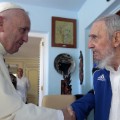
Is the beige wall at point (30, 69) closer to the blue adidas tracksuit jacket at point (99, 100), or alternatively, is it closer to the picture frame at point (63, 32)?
the picture frame at point (63, 32)

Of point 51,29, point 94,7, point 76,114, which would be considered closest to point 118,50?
point 76,114

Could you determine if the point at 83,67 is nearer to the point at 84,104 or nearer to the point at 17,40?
the point at 84,104

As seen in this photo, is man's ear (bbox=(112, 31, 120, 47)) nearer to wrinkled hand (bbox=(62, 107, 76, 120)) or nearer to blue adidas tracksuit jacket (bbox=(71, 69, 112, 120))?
blue adidas tracksuit jacket (bbox=(71, 69, 112, 120))

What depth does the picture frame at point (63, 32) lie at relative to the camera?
4.30 metres

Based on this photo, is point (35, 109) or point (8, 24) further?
point (8, 24)

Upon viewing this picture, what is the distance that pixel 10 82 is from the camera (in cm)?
120

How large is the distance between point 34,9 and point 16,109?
3.44m

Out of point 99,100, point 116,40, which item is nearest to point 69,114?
point 99,100

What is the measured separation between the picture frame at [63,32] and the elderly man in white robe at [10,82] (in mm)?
2976

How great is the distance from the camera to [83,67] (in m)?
4.12

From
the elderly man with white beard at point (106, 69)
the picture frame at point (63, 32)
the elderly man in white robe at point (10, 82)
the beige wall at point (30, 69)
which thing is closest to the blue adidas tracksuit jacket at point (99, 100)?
the elderly man with white beard at point (106, 69)

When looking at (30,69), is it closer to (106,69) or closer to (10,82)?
(106,69)

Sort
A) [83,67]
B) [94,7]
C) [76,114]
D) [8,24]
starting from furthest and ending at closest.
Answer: [83,67], [94,7], [76,114], [8,24]

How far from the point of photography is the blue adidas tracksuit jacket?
138 centimetres
